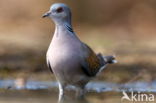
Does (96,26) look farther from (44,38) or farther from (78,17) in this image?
(44,38)

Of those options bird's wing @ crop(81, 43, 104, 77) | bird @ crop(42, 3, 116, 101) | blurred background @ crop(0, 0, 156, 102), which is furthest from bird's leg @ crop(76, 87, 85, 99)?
blurred background @ crop(0, 0, 156, 102)

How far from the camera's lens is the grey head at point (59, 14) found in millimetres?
9641

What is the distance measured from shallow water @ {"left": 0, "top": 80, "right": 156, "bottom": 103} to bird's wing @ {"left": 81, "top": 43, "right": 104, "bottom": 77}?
30 centimetres

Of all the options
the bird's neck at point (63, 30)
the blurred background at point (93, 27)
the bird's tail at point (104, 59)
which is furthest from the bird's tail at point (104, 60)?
the blurred background at point (93, 27)

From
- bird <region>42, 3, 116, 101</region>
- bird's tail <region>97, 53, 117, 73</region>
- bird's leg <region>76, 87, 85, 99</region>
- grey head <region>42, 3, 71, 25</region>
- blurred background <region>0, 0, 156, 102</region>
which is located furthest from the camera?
blurred background <region>0, 0, 156, 102</region>

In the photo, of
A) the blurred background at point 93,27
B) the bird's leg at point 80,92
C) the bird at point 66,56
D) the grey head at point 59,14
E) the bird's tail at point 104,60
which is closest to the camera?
the bird at point 66,56

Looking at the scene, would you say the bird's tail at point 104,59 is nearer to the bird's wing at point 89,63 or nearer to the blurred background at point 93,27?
the bird's wing at point 89,63

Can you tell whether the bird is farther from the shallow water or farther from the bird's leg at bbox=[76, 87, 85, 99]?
the shallow water

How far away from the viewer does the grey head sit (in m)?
9.64

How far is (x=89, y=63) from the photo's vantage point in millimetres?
9844

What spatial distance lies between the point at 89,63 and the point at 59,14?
78cm

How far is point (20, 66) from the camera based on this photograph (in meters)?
13.4

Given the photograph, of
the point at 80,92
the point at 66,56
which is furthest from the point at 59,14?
the point at 80,92

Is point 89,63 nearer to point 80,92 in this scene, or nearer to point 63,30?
point 80,92
